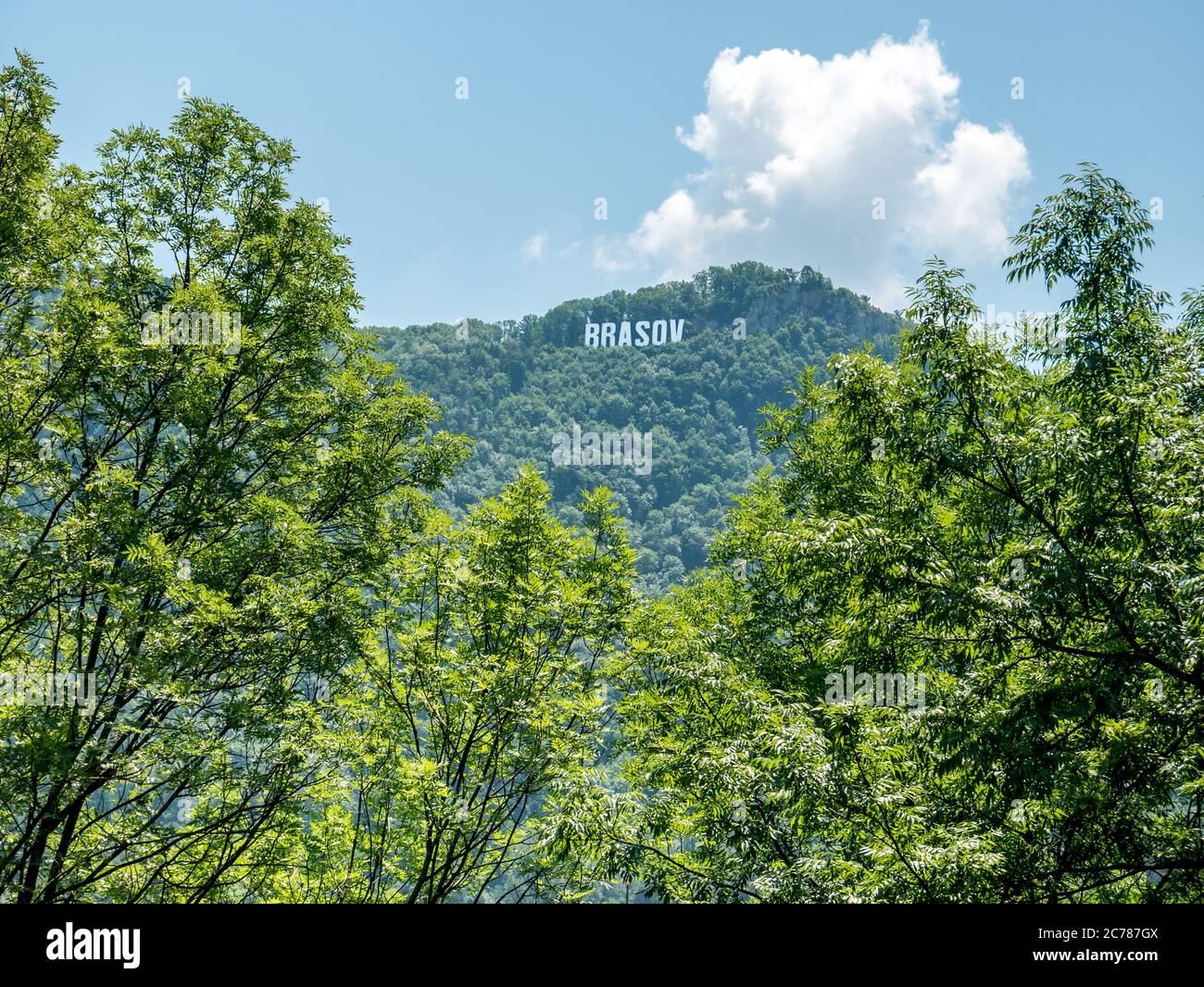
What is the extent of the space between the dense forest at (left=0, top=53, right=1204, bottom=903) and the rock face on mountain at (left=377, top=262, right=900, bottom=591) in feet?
261

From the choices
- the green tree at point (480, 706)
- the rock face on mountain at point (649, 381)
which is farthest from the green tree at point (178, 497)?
the rock face on mountain at point (649, 381)

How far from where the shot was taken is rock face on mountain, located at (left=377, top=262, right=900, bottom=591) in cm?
10988

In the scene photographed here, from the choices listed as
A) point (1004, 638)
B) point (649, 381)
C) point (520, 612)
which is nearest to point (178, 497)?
point (520, 612)

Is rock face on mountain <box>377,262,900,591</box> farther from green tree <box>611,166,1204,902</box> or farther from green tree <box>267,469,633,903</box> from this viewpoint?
green tree <box>611,166,1204,902</box>

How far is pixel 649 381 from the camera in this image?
5591 inches

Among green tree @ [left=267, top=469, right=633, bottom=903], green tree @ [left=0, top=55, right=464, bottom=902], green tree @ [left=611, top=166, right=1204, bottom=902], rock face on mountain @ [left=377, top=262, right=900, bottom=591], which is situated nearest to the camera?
green tree @ [left=611, top=166, right=1204, bottom=902]

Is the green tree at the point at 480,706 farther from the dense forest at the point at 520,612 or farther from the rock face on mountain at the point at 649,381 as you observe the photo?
the rock face on mountain at the point at 649,381

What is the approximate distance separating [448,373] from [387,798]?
12580cm

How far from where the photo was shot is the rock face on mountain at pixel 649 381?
10988 centimetres

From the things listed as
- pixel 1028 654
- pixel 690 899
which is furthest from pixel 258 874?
pixel 1028 654

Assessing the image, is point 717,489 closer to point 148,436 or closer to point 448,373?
point 448,373

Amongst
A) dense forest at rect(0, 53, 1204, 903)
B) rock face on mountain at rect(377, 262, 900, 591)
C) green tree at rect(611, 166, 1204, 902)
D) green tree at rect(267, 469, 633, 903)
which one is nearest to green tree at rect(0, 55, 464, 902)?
dense forest at rect(0, 53, 1204, 903)

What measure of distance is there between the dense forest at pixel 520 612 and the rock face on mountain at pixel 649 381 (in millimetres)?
79688

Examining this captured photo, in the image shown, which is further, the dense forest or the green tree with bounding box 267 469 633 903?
the green tree with bounding box 267 469 633 903
